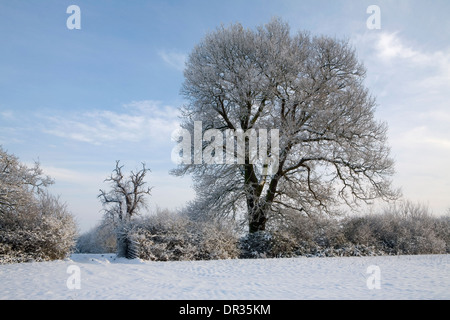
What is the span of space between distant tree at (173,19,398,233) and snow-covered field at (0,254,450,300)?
4.64 meters

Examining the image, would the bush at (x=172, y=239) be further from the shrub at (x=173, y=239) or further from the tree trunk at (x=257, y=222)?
the tree trunk at (x=257, y=222)

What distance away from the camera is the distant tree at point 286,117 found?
1490 cm

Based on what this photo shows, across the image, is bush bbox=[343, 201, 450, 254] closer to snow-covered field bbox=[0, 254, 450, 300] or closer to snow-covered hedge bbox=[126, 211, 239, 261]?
snow-covered field bbox=[0, 254, 450, 300]

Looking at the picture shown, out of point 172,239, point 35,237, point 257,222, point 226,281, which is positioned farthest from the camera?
point 257,222

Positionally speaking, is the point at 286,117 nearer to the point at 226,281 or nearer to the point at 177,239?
the point at 177,239

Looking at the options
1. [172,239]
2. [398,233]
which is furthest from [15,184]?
[398,233]

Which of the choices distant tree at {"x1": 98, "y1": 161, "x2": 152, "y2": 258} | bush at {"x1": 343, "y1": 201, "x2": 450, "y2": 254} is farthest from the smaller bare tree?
bush at {"x1": 343, "y1": 201, "x2": 450, "y2": 254}

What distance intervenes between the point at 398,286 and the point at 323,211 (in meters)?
8.27

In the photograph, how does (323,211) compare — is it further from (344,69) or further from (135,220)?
(135,220)

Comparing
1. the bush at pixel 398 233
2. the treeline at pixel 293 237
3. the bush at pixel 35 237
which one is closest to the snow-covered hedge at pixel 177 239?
the treeline at pixel 293 237

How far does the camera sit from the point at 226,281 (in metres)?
8.34

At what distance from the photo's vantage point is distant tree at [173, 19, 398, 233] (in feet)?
48.9

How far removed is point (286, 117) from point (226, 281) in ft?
29.8
